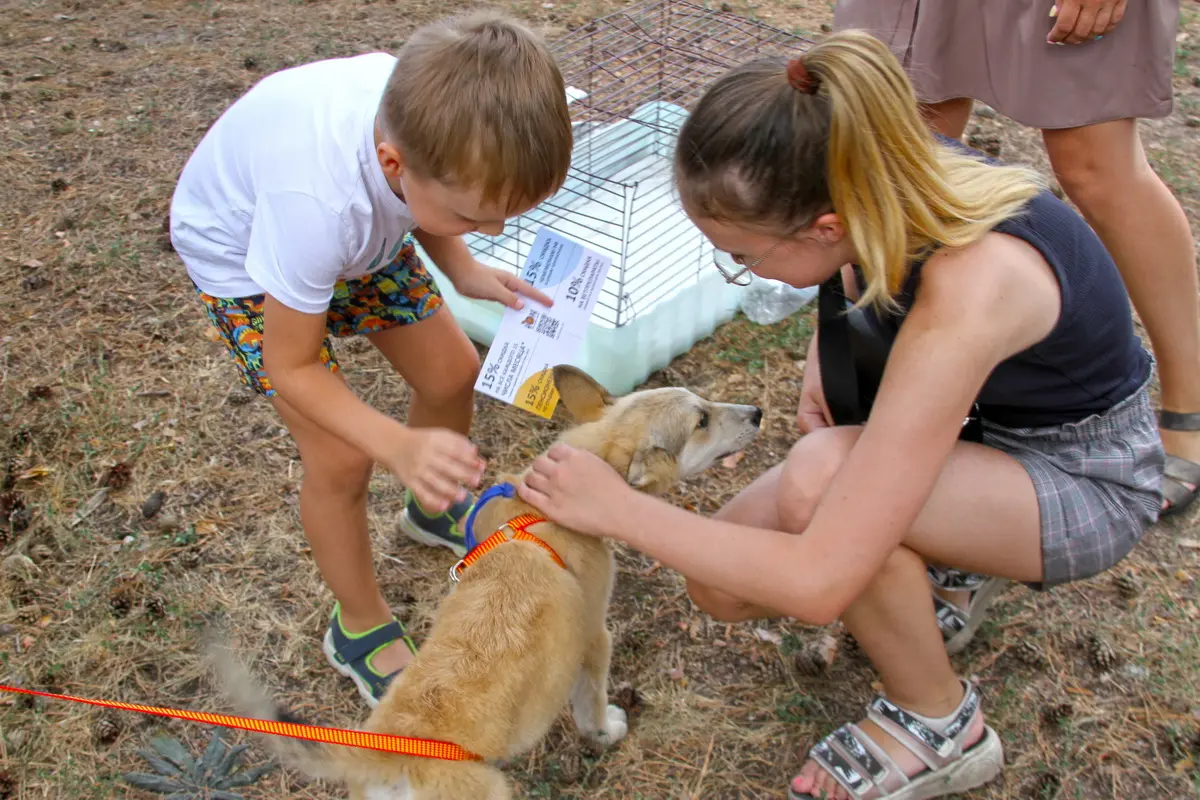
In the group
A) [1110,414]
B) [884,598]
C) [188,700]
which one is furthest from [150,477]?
[1110,414]

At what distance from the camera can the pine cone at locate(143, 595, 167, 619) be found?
2.76 meters

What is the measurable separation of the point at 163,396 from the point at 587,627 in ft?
7.42

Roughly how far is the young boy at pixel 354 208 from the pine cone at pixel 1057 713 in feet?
5.99

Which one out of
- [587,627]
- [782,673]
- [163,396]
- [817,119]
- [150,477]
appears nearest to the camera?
[817,119]

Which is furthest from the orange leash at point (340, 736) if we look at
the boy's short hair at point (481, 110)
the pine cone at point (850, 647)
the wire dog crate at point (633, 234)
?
the wire dog crate at point (633, 234)

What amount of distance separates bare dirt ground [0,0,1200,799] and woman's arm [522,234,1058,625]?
0.90m

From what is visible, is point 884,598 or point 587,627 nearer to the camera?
point 884,598

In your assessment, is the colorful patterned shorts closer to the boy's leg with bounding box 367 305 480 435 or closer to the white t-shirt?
the boy's leg with bounding box 367 305 480 435

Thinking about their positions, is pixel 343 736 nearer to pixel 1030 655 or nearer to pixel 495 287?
pixel 495 287

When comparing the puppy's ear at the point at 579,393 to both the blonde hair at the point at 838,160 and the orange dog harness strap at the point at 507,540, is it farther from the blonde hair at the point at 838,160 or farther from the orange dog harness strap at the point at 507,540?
the blonde hair at the point at 838,160

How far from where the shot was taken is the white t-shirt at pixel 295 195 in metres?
1.86

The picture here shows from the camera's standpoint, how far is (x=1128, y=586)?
109 inches

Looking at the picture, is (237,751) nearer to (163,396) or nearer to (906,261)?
(163,396)

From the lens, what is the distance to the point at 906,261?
1728mm
